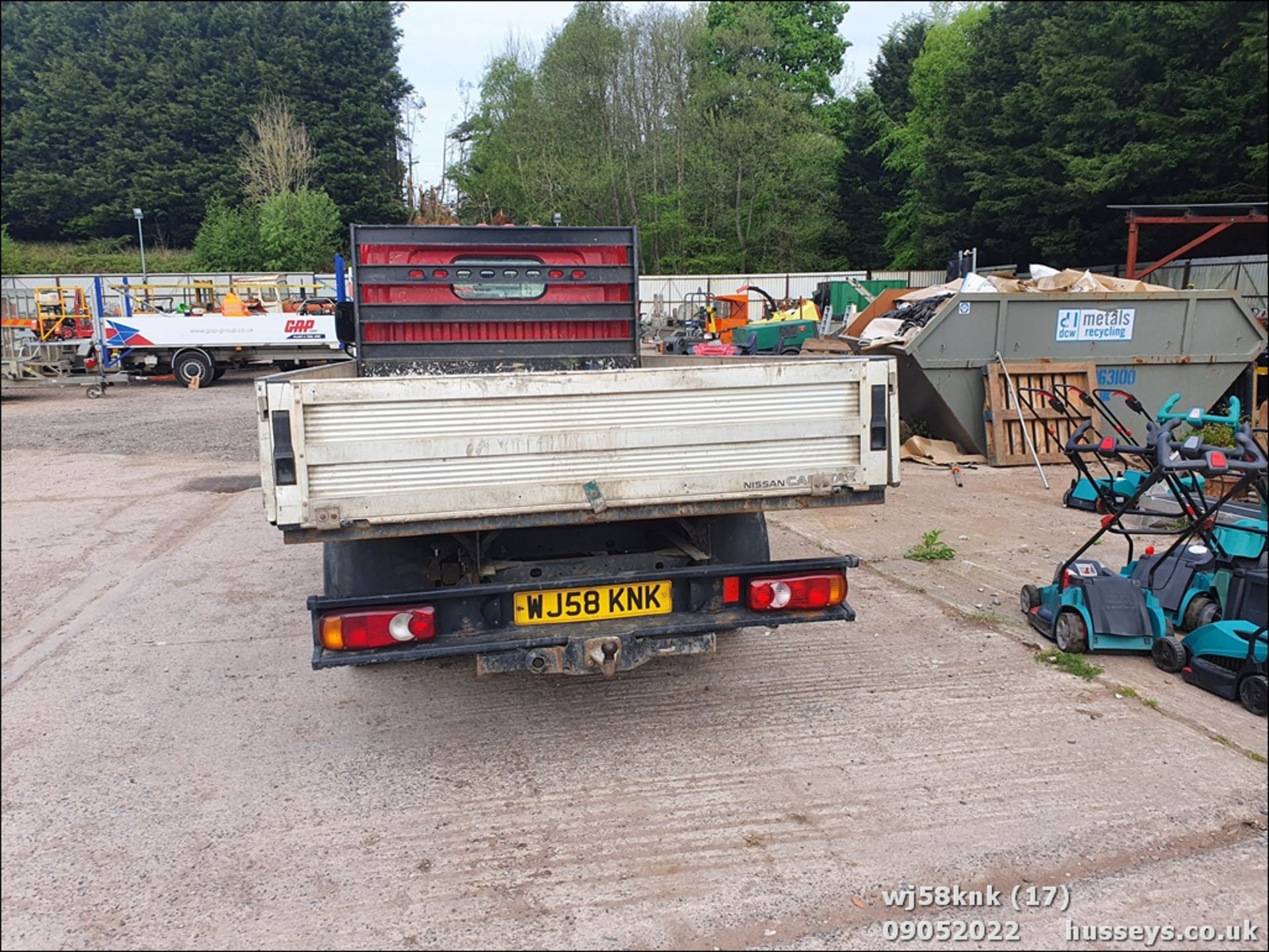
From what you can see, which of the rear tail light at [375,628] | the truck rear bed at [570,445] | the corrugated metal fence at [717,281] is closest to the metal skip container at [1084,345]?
the corrugated metal fence at [717,281]

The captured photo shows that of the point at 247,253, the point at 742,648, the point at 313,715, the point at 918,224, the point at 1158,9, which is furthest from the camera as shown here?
the point at 918,224

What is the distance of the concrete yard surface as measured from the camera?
8.81 feet

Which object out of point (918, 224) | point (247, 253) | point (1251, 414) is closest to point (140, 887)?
point (247, 253)

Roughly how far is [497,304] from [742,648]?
2.62 metres

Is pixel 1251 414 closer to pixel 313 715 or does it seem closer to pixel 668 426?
pixel 668 426

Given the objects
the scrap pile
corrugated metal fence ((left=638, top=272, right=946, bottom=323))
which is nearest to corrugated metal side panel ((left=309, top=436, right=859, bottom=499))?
the scrap pile

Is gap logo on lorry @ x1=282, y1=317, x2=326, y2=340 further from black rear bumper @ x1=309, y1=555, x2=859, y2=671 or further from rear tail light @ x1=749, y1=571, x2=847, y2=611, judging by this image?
rear tail light @ x1=749, y1=571, x2=847, y2=611

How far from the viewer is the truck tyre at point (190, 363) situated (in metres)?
20.5

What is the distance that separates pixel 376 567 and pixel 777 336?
1684 centimetres

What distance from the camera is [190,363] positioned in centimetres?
2056

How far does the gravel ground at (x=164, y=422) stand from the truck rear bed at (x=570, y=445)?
436 cm

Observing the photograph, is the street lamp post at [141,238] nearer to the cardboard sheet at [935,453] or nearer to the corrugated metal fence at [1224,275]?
the cardboard sheet at [935,453]

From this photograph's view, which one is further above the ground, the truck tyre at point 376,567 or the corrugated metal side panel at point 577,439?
the corrugated metal side panel at point 577,439

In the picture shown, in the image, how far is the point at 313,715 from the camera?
4227mm
